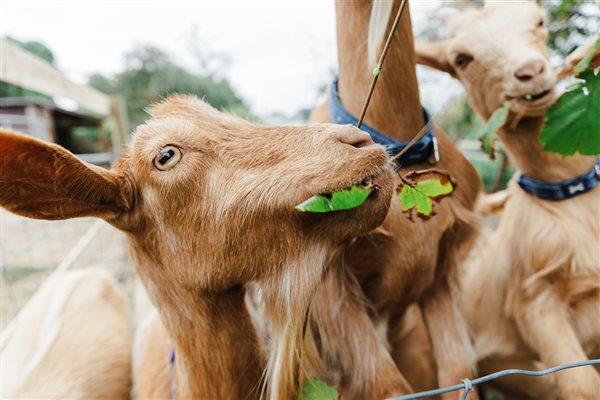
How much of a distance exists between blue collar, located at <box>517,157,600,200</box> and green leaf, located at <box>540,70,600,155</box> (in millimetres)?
733

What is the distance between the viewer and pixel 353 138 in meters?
1.18

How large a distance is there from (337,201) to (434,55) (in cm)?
139

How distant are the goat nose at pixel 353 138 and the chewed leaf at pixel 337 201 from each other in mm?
138

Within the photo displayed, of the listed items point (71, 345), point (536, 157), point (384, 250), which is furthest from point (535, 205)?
point (71, 345)

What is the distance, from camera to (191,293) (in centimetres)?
138

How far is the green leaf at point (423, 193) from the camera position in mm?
1226

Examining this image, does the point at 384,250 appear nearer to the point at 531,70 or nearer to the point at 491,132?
the point at 491,132

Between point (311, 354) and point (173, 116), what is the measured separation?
93cm

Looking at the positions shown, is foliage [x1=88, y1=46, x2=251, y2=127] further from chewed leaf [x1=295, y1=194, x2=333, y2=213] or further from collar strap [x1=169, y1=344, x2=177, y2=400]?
chewed leaf [x1=295, y1=194, x2=333, y2=213]

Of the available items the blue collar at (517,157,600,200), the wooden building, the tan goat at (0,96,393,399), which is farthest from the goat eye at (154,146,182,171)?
the wooden building

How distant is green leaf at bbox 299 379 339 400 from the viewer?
4.38 feet

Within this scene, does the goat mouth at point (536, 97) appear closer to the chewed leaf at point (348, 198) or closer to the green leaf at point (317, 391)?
the chewed leaf at point (348, 198)

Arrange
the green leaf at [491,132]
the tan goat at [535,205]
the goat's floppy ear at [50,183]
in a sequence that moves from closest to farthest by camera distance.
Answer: the goat's floppy ear at [50,183] < the green leaf at [491,132] < the tan goat at [535,205]

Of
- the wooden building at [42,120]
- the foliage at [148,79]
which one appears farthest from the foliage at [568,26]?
the foliage at [148,79]
